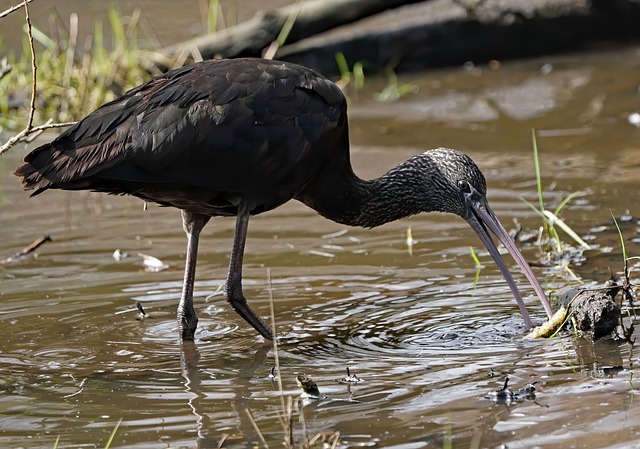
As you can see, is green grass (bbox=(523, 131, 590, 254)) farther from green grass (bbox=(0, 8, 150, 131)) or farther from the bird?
→ green grass (bbox=(0, 8, 150, 131))

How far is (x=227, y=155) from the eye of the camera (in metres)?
5.57

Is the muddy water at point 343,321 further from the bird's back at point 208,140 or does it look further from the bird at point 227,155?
the bird's back at point 208,140

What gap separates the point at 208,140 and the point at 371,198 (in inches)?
48.4

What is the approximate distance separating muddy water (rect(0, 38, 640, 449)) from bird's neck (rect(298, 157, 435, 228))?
0.40 meters

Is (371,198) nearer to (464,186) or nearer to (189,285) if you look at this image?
(464,186)

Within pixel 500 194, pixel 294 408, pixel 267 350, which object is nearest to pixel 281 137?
pixel 267 350

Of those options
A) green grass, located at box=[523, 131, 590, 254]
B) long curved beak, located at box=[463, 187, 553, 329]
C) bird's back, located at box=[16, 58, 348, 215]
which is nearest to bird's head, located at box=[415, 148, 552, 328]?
long curved beak, located at box=[463, 187, 553, 329]

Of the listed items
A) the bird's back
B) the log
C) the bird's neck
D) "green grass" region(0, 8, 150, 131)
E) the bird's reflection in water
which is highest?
the log

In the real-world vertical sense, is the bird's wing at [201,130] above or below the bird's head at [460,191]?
above

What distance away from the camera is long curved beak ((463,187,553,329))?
582cm

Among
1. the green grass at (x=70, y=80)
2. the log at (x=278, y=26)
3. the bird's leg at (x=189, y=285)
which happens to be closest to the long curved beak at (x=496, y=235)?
the bird's leg at (x=189, y=285)

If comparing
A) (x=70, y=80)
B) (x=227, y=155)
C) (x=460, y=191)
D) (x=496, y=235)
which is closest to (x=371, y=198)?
(x=460, y=191)

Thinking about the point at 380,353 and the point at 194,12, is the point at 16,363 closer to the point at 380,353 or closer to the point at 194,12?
the point at 380,353

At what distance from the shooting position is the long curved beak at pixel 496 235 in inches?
229
